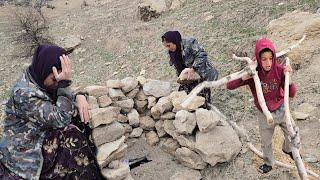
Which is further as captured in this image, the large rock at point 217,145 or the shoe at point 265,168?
the large rock at point 217,145

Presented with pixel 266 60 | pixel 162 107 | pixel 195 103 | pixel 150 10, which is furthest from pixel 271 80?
pixel 150 10

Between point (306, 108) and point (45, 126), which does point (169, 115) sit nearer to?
point (306, 108)

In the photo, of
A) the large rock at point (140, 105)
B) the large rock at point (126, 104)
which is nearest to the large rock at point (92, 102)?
the large rock at point (126, 104)

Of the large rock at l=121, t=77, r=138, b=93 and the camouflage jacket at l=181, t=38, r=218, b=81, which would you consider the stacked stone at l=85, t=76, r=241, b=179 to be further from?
the camouflage jacket at l=181, t=38, r=218, b=81

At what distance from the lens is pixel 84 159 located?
3070mm

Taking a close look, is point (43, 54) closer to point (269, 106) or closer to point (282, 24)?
point (269, 106)

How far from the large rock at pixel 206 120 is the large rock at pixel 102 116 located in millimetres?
778

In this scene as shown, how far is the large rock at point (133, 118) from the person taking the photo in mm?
4332

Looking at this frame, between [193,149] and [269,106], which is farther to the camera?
[193,149]

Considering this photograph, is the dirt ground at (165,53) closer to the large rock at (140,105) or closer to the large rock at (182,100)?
the large rock at (140,105)

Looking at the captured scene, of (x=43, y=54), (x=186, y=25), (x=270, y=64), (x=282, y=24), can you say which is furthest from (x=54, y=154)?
(x=186, y=25)

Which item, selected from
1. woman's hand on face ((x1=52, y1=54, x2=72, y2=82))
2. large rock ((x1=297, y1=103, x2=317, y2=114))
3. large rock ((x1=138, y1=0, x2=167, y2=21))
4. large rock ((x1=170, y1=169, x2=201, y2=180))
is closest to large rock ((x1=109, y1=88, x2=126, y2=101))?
large rock ((x1=170, y1=169, x2=201, y2=180))

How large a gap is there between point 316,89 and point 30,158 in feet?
10.7

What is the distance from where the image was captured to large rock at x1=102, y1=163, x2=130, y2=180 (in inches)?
139
